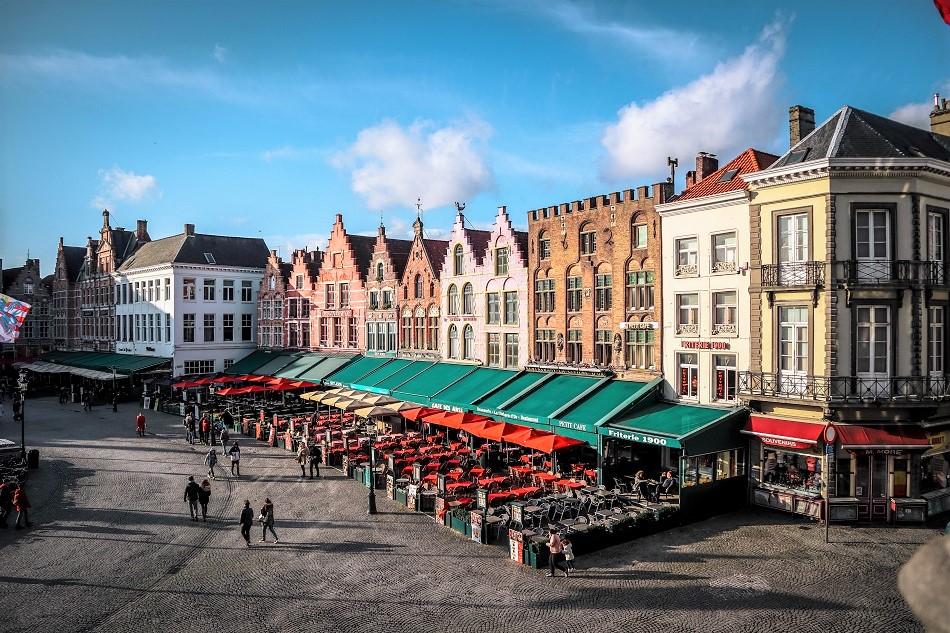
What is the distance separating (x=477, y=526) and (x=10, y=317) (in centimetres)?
2980

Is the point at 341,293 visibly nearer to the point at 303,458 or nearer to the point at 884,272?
the point at 303,458

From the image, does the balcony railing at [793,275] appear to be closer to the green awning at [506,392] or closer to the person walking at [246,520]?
the green awning at [506,392]

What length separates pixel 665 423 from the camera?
76.5 ft

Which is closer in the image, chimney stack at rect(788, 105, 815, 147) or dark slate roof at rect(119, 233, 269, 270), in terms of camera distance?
chimney stack at rect(788, 105, 815, 147)

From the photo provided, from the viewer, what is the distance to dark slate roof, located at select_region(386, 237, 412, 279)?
43.0 metres

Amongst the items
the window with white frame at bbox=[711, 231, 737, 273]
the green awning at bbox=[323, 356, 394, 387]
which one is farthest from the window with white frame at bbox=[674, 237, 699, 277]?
the green awning at bbox=[323, 356, 394, 387]

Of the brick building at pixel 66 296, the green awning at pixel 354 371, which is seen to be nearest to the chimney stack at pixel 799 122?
the green awning at pixel 354 371

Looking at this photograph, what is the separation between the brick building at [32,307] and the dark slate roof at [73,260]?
17.9 ft

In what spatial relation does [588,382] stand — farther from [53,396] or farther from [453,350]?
[53,396]

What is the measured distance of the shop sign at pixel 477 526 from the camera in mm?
18891

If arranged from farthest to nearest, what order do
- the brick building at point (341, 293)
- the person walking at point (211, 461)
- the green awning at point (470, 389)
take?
the brick building at point (341, 293)
the green awning at point (470, 389)
the person walking at point (211, 461)

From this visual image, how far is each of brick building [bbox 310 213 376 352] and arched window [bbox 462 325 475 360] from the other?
10.7 meters

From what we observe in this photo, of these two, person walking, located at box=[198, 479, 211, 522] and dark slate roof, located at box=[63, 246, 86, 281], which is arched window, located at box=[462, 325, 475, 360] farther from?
dark slate roof, located at box=[63, 246, 86, 281]

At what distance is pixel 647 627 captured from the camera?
13578 millimetres
